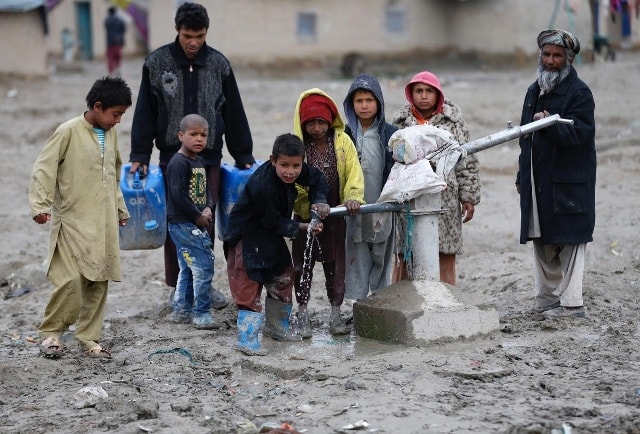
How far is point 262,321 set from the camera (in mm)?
6840

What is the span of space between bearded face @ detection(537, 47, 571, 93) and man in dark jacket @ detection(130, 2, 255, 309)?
6.80 feet

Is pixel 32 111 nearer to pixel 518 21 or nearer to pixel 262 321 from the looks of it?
pixel 518 21

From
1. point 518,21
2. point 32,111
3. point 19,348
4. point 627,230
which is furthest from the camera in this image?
point 518,21

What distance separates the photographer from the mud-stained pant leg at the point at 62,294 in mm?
6441

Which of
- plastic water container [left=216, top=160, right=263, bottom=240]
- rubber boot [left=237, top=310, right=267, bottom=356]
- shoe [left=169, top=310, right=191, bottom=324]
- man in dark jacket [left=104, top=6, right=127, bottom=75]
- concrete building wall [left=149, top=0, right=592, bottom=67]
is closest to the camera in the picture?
rubber boot [left=237, top=310, right=267, bottom=356]

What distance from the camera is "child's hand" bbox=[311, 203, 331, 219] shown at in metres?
6.31

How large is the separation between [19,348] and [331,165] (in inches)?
87.5

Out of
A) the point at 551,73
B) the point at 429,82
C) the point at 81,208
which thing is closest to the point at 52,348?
the point at 81,208

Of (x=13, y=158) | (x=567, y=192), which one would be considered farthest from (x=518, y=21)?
(x=567, y=192)

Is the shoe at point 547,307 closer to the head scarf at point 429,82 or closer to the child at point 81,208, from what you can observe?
the head scarf at point 429,82

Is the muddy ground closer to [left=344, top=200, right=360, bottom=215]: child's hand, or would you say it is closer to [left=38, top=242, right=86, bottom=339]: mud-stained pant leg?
[left=38, top=242, right=86, bottom=339]: mud-stained pant leg

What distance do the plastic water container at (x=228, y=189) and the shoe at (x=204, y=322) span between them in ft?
1.84

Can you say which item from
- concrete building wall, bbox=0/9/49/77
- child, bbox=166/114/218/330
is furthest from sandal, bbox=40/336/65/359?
concrete building wall, bbox=0/9/49/77

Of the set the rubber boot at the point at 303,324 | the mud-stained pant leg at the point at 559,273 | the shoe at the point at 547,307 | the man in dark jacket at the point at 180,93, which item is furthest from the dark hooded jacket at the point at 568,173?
Result: the man in dark jacket at the point at 180,93
